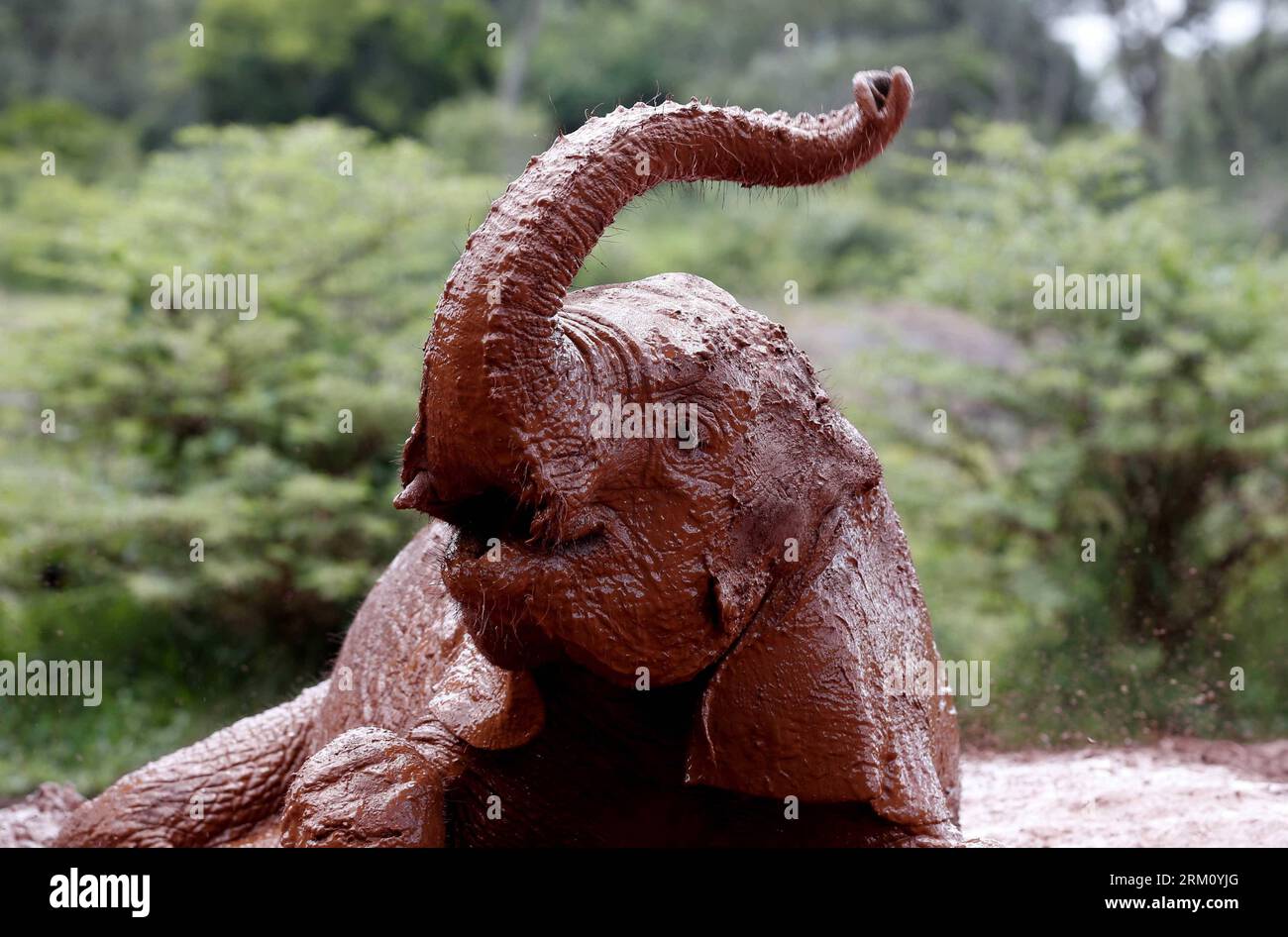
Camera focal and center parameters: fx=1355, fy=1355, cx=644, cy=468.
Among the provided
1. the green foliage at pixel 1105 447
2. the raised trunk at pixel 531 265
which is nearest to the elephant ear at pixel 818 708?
the raised trunk at pixel 531 265

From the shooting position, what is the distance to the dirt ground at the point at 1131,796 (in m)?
4.14

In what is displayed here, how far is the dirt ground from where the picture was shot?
163 inches

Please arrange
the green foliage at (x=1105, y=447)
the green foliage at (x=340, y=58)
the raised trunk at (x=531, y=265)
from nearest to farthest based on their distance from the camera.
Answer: the raised trunk at (x=531, y=265) → the green foliage at (x=1105, y=447) → the green foliage at (x=340, y=58)

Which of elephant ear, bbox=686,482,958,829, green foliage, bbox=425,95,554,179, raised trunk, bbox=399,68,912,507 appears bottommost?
elephant ear, bbox=686,482,958,829

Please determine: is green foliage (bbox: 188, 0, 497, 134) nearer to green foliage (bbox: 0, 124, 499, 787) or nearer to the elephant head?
green foliage (bbox: 0, 124, 499, 787)

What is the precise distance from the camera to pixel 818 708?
2.66 meters

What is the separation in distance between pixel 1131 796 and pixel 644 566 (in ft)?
10.2

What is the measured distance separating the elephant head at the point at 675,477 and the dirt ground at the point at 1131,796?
1.19 meters

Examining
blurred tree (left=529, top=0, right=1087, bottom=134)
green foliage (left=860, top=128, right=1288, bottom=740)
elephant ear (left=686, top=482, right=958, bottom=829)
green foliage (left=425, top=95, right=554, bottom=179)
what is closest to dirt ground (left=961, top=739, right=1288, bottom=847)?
elephant ear (left=686, top=482, right=958, bottom=829)

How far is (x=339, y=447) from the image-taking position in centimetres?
1025

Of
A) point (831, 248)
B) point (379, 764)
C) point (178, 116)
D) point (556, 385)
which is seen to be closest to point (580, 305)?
point (556, 385)

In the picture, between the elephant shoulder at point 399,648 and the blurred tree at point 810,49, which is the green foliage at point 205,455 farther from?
the blurred tree at point 810,49
